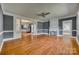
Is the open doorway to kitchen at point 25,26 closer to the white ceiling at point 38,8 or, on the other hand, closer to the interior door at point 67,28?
the white ceiling at point 38,8

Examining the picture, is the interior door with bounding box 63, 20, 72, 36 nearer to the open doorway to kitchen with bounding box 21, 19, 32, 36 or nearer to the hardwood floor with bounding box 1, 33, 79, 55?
the hardwood floor with bounding box 1, 33, 79, 55

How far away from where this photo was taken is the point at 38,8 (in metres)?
1.98

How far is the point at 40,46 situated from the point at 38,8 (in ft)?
2.81

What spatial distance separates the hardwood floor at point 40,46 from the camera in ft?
6.32

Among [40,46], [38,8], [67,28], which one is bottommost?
[40,46]

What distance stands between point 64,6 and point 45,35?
2.55 feet

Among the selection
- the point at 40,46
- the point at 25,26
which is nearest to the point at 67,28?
the point at 40,46

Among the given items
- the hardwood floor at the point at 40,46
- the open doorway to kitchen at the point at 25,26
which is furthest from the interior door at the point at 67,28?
the open doorway to kitchen at the point at 25,26

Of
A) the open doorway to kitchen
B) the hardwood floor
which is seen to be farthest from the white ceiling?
the hardwood floor

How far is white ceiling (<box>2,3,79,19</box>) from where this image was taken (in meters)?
1.91

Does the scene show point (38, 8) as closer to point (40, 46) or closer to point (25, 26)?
point (25, 26)

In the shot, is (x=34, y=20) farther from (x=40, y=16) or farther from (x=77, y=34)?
(x=77, y=34)
